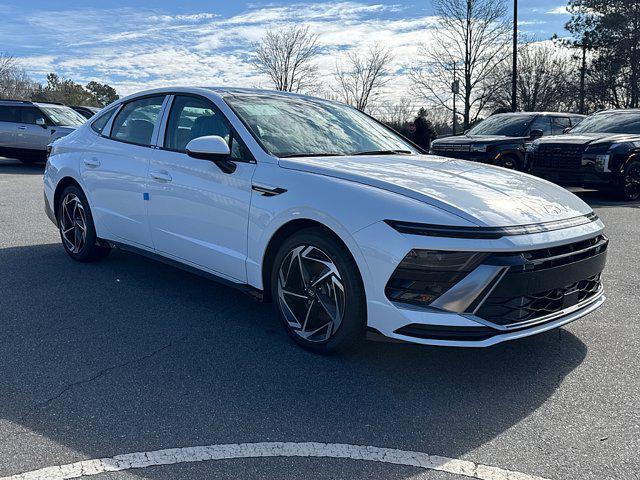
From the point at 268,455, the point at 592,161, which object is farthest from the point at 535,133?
the point at 268,455

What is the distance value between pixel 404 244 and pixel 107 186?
124 inches

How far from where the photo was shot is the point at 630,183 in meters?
10.9

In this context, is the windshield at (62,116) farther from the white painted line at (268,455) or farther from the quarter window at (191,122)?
the white painted line at (268,455)

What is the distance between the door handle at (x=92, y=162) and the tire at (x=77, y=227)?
318 millimetres

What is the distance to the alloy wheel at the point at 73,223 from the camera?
579cm

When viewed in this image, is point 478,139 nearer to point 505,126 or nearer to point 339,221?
point 505,126

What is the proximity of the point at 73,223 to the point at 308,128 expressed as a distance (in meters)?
2.77

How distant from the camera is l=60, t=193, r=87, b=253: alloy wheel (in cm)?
579

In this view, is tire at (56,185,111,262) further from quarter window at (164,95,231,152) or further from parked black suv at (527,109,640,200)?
parked black suv at (527,109,640,200)

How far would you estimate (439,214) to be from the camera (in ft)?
10.6

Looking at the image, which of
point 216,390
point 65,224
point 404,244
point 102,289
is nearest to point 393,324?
point 404,244

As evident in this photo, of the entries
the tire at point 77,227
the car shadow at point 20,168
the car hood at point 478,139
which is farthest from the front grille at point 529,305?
the car shadow at point 20,168

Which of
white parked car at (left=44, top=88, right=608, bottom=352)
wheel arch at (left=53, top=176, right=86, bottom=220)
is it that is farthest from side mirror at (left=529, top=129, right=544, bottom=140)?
wheel arch at (left=53, top=176, right=86, bottom=220)

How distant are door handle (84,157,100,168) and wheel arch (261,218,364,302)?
233 centimetres
